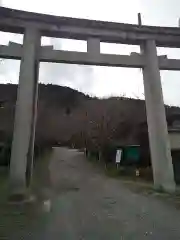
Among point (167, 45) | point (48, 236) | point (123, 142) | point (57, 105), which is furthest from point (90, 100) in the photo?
point (48, 236)

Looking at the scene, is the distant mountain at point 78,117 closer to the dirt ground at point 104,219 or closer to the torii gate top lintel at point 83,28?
the torii gate top lintel at point 83,28

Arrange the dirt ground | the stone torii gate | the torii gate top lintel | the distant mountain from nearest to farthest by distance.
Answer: the dirt ground < the stone torii gate < the torii gate top lintel < the distant mountain

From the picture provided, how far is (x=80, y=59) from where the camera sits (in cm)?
887

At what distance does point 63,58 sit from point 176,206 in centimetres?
560

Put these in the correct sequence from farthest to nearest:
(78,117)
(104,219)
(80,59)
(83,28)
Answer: (78,117) → (83,28) → (80,59) → (104,219)

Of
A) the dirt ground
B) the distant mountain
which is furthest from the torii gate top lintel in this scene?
the distant mountain

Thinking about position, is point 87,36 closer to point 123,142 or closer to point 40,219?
point 40,219

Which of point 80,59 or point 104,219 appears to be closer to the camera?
point 104,219

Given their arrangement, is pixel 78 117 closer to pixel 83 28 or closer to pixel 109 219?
pixel 83 28

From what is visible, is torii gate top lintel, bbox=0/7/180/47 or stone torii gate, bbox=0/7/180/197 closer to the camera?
stone torii gate, bbox=0/7/180/197

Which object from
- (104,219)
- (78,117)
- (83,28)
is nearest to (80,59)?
(83,28)

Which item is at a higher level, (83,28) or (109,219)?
(83,28)

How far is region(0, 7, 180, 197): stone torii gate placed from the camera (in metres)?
8.07

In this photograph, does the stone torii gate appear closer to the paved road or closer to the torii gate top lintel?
the torii gate top lintel
